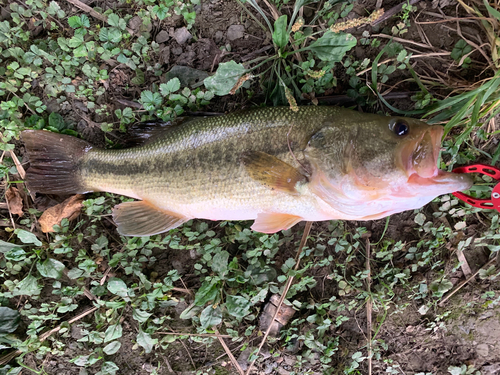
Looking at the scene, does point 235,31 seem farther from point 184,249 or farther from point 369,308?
point 369,308

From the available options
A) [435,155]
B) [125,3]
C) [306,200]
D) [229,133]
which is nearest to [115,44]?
[125,3]

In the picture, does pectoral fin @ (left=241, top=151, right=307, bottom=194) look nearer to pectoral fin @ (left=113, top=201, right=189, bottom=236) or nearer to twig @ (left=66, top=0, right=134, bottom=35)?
pectoral fin @ (left=113, top=201, right=189, bottom=236)

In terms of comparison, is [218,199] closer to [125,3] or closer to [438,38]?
[125,3]

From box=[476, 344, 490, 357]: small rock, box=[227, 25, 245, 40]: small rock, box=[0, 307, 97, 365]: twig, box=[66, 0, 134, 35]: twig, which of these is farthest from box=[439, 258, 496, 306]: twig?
box=[66, 0, 134, 35]: twig

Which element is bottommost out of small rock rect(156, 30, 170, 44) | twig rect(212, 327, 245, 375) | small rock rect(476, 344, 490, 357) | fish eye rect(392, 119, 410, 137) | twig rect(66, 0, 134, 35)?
small rock rect(476, 344, 490, 357)

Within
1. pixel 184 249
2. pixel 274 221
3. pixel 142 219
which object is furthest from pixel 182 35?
pixel 184 249

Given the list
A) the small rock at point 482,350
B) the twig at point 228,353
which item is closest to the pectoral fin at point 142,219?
the twig at point 228,353

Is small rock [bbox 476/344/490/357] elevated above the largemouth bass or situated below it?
below
